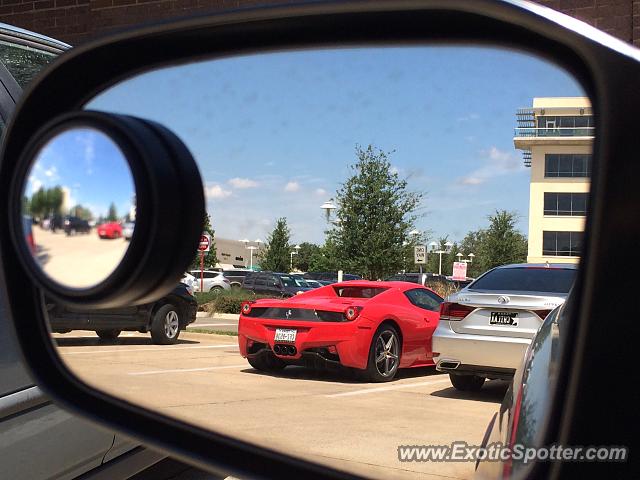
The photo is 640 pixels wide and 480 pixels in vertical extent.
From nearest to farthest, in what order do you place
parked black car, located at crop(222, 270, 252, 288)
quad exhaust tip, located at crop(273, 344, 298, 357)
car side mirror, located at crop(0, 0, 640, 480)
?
car side mirror, located at crop(0, 0, 640, 480) → quad exhaust tip, located at crop(273, 344, 298, 357) → parked black car, located at crop(222, 270, 252, 288)

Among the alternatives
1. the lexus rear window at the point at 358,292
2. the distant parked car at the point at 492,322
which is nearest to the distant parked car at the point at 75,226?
the lexus rear window at the point at 358,292

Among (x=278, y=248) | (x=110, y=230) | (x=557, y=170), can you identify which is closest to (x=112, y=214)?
(x=110, y=230)

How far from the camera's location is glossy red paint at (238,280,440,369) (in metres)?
1.01

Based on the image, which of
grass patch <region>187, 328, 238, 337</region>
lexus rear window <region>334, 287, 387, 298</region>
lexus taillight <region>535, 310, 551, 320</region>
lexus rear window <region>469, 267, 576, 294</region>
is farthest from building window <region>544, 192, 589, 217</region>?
grass patch <region>187, 328, 238, 337</region>

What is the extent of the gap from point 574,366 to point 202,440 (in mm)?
563

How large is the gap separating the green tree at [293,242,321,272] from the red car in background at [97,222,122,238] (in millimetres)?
268

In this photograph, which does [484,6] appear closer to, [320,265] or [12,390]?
[320,265]

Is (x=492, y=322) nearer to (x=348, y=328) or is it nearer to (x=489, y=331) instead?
(x=489, y=331)

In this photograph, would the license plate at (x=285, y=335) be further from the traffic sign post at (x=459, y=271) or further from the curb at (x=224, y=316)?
the traffic sign post at (x=459, y=271)

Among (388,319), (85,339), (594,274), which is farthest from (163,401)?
(594,274)

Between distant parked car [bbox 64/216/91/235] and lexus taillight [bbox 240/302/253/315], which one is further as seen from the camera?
lexus taillight [bbox 240/302/253/315]

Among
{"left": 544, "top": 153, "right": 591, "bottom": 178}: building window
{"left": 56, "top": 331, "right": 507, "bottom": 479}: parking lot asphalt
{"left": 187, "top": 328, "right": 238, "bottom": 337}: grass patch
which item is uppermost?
{"left": 544, "top": 153, "right": 591, "bottom": 178}: building window

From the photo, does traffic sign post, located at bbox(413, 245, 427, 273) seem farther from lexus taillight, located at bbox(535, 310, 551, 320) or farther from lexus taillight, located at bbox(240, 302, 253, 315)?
lexus taillight, located at bbox(240, 302, 253, 315)

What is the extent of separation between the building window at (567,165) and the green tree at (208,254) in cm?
37
